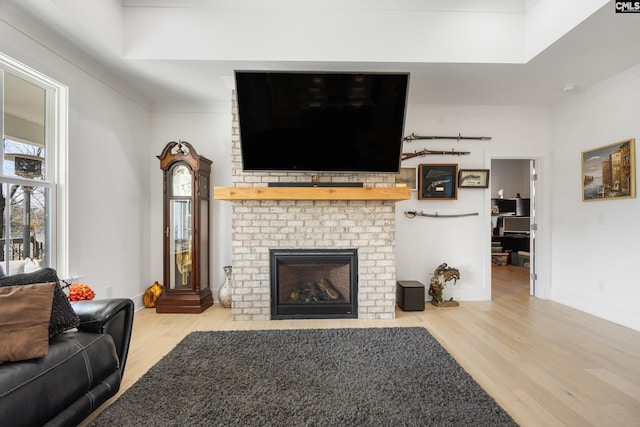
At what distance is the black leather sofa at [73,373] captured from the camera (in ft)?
4.09

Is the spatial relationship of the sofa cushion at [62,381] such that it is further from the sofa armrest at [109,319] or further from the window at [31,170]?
the window at [31,170]

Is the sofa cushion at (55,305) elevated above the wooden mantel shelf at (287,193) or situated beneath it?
situated beneath

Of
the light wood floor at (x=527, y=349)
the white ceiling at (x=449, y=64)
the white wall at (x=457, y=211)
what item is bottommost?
the light wood floor at (x=527, y=349)

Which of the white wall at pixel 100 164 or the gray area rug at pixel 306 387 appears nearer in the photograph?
the gray area rug at pixel 306 387

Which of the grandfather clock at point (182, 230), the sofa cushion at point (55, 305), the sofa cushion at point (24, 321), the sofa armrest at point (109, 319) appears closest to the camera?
the sofa cushion at point (24, 321)

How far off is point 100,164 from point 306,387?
2.87m

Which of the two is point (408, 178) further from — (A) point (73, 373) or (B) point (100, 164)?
(A) point (73, 373)

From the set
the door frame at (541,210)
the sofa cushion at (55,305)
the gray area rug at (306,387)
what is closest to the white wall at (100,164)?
the sofa cushion at (55,305)

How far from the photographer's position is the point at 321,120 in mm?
2979

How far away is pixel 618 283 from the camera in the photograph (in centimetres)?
317

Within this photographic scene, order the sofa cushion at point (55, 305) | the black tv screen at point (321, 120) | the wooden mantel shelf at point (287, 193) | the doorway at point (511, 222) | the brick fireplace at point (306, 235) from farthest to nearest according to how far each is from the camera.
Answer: the doorway at point (511, 222), the brick fireplace at point (306, 235), the wooden mantel shelf at point (287, 193), the black tv screen at point (321, 120), the sofa cushion at point (55, 305)

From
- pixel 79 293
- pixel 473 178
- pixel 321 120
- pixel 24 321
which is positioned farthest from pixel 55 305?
pixel 473 178

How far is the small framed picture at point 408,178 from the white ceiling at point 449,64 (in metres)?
0.91

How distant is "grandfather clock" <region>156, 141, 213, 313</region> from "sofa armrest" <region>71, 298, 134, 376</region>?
5.09 ft
